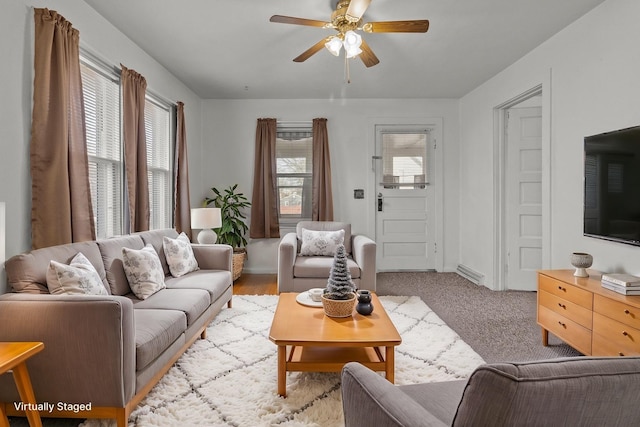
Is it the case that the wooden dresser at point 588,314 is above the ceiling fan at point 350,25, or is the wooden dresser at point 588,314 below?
below

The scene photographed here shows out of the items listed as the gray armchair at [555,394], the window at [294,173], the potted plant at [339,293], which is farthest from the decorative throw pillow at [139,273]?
the window at [294,173]

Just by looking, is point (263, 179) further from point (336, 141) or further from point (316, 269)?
point (316, 269)

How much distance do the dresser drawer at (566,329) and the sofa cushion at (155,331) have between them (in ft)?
8.42

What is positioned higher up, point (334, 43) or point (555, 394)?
point (334, 43)

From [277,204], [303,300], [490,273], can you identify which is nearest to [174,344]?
[303,300]

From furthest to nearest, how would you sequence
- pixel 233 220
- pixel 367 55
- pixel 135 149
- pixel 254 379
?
pixel 233 220 < pixel 135 149 < pixel 367 55 < pixel 254 379

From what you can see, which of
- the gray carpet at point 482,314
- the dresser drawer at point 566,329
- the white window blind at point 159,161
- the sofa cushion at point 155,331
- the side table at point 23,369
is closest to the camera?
the side table at point 23,369

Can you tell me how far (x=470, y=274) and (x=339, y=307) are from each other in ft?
10.9

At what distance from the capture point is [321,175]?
5.23 metres

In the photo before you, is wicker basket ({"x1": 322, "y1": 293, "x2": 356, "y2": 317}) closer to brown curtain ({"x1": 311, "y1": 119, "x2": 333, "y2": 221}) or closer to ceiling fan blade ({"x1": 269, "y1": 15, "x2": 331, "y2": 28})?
ceiling fan blade ({"x1": 269, "y1": 15, "x2": 331, "y2": 28})

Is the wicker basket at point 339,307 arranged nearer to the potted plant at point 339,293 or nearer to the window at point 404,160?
the potted plant at point 339,293

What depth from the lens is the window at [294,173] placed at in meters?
5.38

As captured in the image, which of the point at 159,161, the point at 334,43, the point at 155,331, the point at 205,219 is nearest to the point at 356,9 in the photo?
the point at 334,43

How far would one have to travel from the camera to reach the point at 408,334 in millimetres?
2895
